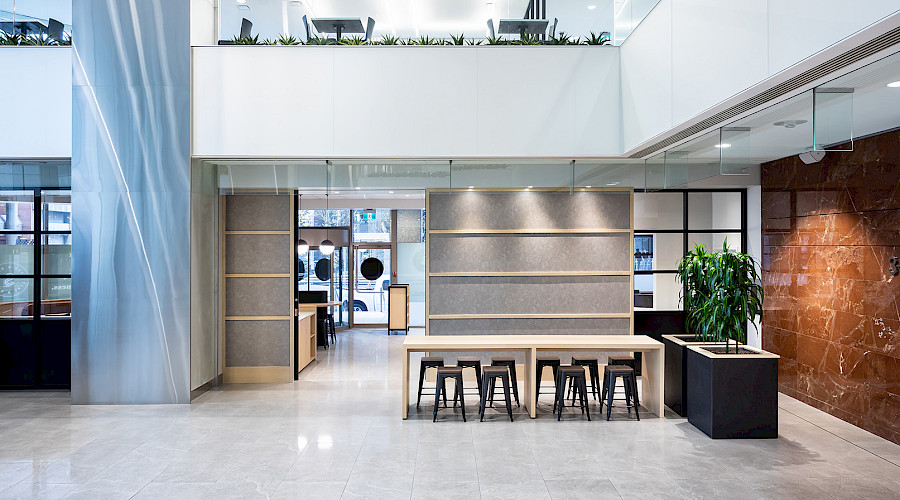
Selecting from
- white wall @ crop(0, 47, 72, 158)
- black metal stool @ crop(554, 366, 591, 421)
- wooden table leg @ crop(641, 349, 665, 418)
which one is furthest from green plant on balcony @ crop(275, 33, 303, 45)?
wooden table leg @ crop(641, 349, 665, 418)

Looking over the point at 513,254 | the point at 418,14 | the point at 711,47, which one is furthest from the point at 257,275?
the point at 711,47

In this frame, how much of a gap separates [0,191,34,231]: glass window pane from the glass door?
6.28 m

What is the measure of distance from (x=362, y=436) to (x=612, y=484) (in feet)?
7.05

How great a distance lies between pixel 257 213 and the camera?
725cm

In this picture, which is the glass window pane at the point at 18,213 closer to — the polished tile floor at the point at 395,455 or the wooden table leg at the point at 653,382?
the polished tile floor at the point at 395,455

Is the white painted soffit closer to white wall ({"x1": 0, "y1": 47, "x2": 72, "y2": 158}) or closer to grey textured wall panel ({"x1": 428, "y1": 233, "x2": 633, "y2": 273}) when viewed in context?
grey textured wall panel ({"x1": 428, "y1": 233, "x2": 633, "y2": 273})

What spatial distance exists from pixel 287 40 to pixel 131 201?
2.34m

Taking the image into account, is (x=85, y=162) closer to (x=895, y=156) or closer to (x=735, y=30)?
(x=735, y=30)

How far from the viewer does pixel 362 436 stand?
5.11 metres

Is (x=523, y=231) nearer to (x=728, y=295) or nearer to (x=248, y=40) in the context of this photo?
(x=728, y=295)

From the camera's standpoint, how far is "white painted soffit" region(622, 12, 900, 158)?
2666mm

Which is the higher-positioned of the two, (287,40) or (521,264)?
(287,40)

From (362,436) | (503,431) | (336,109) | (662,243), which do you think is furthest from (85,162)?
(662,243)

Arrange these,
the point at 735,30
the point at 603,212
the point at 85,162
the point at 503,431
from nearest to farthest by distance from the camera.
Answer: the point at 735,30, the point at 503,431, the point at 85,162, the point at 603,212
